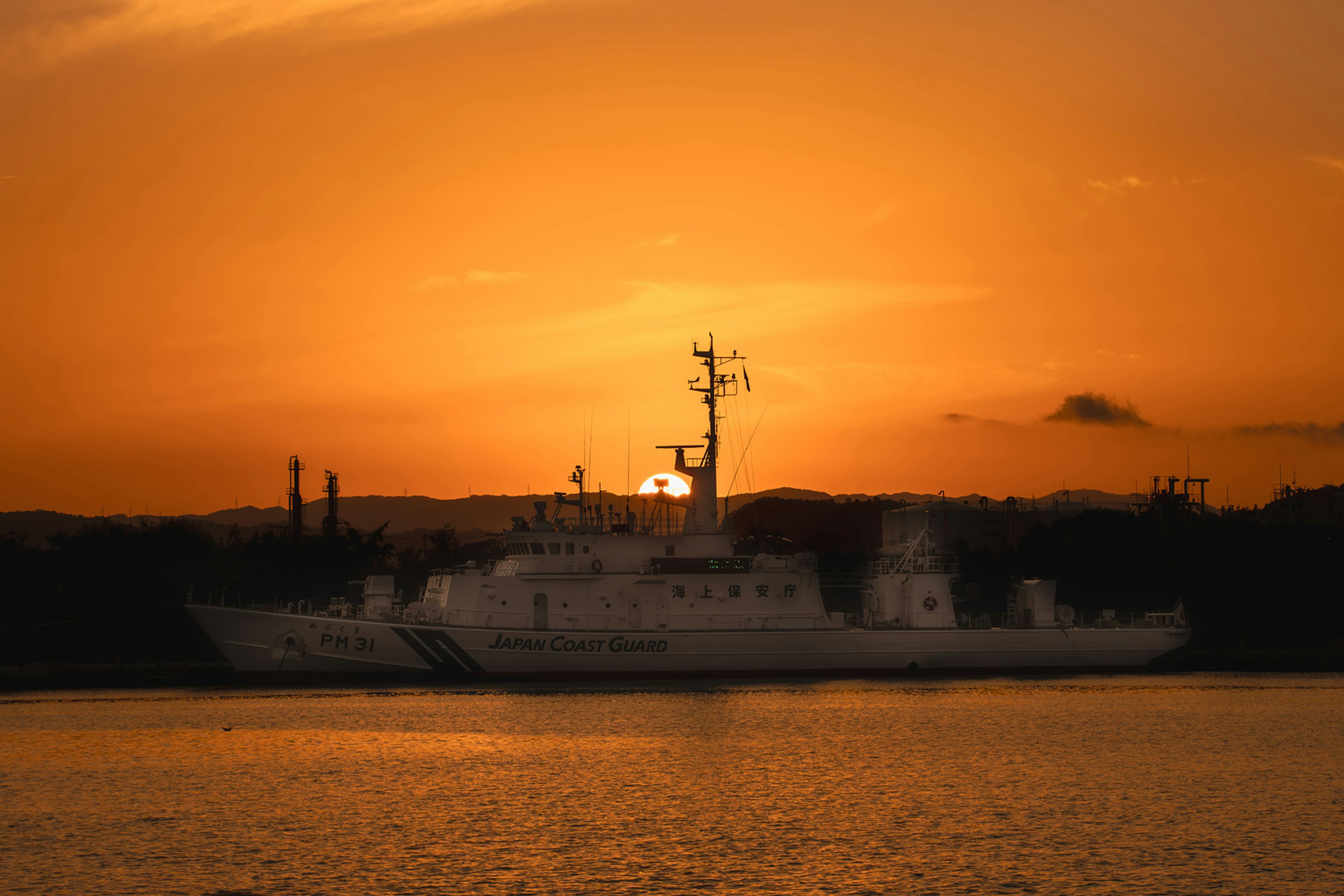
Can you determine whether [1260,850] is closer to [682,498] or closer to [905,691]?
[905,691]

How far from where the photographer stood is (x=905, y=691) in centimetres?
4900

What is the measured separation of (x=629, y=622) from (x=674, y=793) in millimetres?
20614

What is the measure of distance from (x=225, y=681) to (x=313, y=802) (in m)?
26.1

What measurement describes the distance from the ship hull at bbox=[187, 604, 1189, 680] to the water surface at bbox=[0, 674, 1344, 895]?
8.05 ft

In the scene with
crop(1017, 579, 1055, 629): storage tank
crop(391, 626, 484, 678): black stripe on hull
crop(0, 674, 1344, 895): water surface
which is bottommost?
crop(0, 674, 1344, 895): water surface

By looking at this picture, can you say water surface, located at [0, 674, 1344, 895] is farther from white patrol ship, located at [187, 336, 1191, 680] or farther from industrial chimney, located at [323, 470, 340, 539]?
industrial chimney, located at [323, 470, 340, 539]

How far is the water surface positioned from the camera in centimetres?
2323

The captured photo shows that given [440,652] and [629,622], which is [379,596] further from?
[629,622]

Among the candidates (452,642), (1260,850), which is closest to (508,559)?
(452,642)

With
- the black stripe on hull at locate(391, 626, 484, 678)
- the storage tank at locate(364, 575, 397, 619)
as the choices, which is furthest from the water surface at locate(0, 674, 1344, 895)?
the storage tank at locate(364, 575, 397, 619)

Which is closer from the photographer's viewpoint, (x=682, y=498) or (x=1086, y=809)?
(x=1086, y=809)

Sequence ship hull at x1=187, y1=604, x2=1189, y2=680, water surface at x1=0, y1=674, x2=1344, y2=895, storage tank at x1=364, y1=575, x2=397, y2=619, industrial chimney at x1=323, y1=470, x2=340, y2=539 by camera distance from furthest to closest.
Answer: industrial chimney at x1=323, y1=470, x2=340, y2=539
storage tank at x1=364, y1=575, x2=397, y2=619
ship hull at x1=187, y1=604, x2=1189, y2=680
water surface at x1=0, y1=674, x2=1344, y2=895

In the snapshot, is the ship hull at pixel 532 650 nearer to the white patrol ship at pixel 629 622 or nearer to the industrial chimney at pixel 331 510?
the white patrol ship at pixel 629 622

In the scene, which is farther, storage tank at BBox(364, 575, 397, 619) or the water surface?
storage tank at BBox(364, 575, 397, 619)
